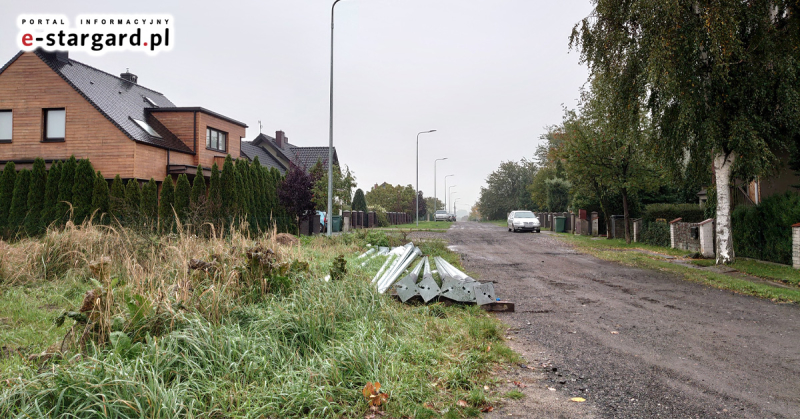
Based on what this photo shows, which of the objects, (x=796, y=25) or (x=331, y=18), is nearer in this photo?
(x=796, y=25)

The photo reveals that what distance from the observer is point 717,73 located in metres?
11.1

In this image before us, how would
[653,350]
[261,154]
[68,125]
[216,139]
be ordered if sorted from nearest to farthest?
[653,350] < [68,125] < [216,139] < [261,154]

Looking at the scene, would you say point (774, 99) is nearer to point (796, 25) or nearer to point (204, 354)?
point (796, 25)

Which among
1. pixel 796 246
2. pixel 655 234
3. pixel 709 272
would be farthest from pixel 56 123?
pixel 796 246

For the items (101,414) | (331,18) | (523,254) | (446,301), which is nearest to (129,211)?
(446,301)

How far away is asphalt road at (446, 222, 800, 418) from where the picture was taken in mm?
3564

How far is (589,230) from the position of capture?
28.6m

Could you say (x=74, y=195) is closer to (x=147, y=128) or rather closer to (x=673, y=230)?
(x=147, y=128)

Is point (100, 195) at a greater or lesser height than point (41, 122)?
lesser

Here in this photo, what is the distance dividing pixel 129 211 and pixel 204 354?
286 inches

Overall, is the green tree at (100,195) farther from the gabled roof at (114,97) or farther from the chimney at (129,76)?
the chimney at (129,76)

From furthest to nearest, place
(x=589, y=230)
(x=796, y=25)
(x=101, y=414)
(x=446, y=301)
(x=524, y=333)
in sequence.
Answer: (x=589, y=230) → (x=796, y=25) → (x=446, y=301) → (x=524, y=333) → (x=101, y=414)

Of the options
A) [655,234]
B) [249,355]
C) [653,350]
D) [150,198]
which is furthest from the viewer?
[655,234]

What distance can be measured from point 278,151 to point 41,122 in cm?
2064
